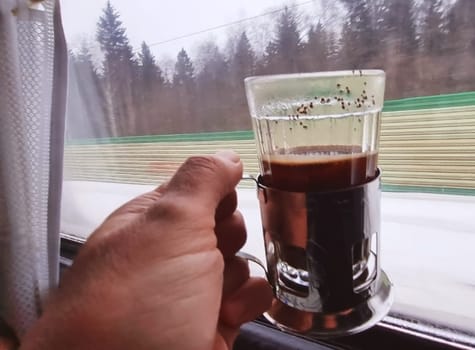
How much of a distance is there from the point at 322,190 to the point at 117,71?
2.03 feet

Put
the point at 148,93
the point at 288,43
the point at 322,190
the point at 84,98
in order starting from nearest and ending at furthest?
1. the point at 322,190
2. the point at 288,43
3. the point at 148,93
4. the point at 84,98

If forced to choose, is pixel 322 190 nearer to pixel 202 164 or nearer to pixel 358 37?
pixel 202 164

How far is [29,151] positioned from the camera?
2.10ft

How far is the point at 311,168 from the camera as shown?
42cm

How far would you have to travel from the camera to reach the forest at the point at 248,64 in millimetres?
524

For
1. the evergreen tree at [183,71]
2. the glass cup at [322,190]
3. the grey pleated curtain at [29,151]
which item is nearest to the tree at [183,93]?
the evergreen tree at [183,71]

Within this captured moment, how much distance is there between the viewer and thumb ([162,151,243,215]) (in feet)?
1.53

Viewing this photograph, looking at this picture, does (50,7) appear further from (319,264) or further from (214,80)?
(319,264)

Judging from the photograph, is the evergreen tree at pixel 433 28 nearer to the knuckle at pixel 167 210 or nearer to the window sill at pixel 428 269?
the window sill at pixel 428 269

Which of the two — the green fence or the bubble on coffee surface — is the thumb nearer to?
the bubble on coffee surface

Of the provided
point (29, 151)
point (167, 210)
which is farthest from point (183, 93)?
point (167, 210)

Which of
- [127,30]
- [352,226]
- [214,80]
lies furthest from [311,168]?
[127,30]

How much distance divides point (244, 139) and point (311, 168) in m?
0.32

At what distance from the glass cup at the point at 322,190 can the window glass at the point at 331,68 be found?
145mm
